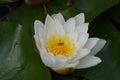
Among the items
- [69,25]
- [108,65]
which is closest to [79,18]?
[69,25]

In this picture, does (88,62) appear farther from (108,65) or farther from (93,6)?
(93,6)

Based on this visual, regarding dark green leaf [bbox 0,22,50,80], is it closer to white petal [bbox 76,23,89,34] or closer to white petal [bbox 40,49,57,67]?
white petal [bbox 40,49,57,67]

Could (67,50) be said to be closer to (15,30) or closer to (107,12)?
(15,30)

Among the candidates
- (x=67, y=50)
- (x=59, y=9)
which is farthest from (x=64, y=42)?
(x=59, y=9)

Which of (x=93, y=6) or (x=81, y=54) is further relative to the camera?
(x=93, y=6)

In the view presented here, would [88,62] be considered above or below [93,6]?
below

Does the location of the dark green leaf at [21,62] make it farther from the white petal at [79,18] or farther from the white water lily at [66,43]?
the white petal at [79,18]

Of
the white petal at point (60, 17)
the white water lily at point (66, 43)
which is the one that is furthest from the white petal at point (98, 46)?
the white petal at point (60, 17)
